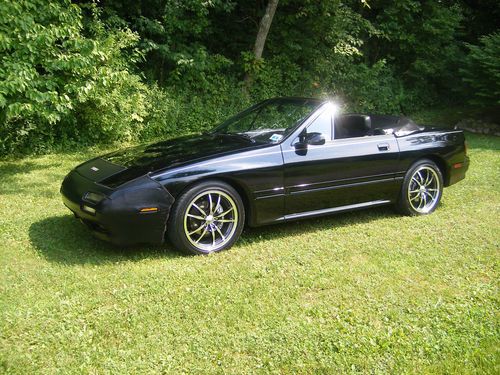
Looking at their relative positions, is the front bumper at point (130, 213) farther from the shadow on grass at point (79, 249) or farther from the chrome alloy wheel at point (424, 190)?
the chrome alloy wheel at point (424, 190)

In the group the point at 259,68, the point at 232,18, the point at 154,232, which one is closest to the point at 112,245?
the point at 154,232

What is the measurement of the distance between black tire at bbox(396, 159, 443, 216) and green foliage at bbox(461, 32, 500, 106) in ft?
26.1

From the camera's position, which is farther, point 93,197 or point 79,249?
point 79,249

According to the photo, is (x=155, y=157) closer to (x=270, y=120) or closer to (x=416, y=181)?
(x=270, y=120)

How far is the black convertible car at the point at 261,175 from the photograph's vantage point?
3900mm

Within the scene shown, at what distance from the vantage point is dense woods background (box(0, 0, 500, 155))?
6547 mm

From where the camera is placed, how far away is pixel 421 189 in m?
5.47

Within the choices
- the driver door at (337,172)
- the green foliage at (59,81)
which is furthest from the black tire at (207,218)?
the green foliage at (59,81)

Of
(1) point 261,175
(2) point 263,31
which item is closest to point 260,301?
(1) point 261,175

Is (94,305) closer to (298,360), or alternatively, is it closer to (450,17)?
(298,360)

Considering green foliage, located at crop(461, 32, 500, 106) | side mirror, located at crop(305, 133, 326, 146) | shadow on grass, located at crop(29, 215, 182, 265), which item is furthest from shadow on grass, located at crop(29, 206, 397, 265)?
green foliage, located at crop(461, 32, 500, 106)

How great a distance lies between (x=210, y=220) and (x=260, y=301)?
3.47 ft

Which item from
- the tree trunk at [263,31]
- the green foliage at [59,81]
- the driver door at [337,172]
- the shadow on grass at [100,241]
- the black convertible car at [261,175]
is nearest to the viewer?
the black convertible car at [261,175]

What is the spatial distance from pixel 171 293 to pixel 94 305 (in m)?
0.54
